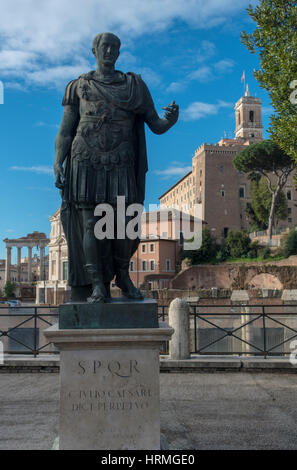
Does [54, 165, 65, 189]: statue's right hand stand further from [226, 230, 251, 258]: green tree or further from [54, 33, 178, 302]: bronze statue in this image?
[226, 230, 251, 258]: green tree

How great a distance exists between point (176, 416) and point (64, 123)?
368cm

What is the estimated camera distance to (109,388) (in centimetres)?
343

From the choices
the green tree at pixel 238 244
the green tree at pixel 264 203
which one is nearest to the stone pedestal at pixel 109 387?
the green tree at pixel 238 244

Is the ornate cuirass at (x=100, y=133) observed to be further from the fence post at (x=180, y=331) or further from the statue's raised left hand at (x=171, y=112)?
the fence post at (x=180, y=331)

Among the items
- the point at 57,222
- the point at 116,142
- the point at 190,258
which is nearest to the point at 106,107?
the point at 116,142

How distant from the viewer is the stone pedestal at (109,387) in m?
3.35

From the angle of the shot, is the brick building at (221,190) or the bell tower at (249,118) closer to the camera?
the brick building at (221,190)

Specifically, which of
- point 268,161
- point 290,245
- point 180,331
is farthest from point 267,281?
point 180,331

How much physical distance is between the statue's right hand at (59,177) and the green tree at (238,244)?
53.2 meters

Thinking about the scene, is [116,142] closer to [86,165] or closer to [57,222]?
[86,165]

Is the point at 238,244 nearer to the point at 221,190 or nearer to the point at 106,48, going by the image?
the point at 221,190

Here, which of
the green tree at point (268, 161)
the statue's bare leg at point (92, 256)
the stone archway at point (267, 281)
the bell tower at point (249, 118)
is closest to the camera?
the statue's bare leg at point (92, 256)

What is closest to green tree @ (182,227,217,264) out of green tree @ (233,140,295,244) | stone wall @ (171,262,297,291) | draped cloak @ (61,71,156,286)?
stone wall @ (171,262,297,291)

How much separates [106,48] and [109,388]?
2.97 m
